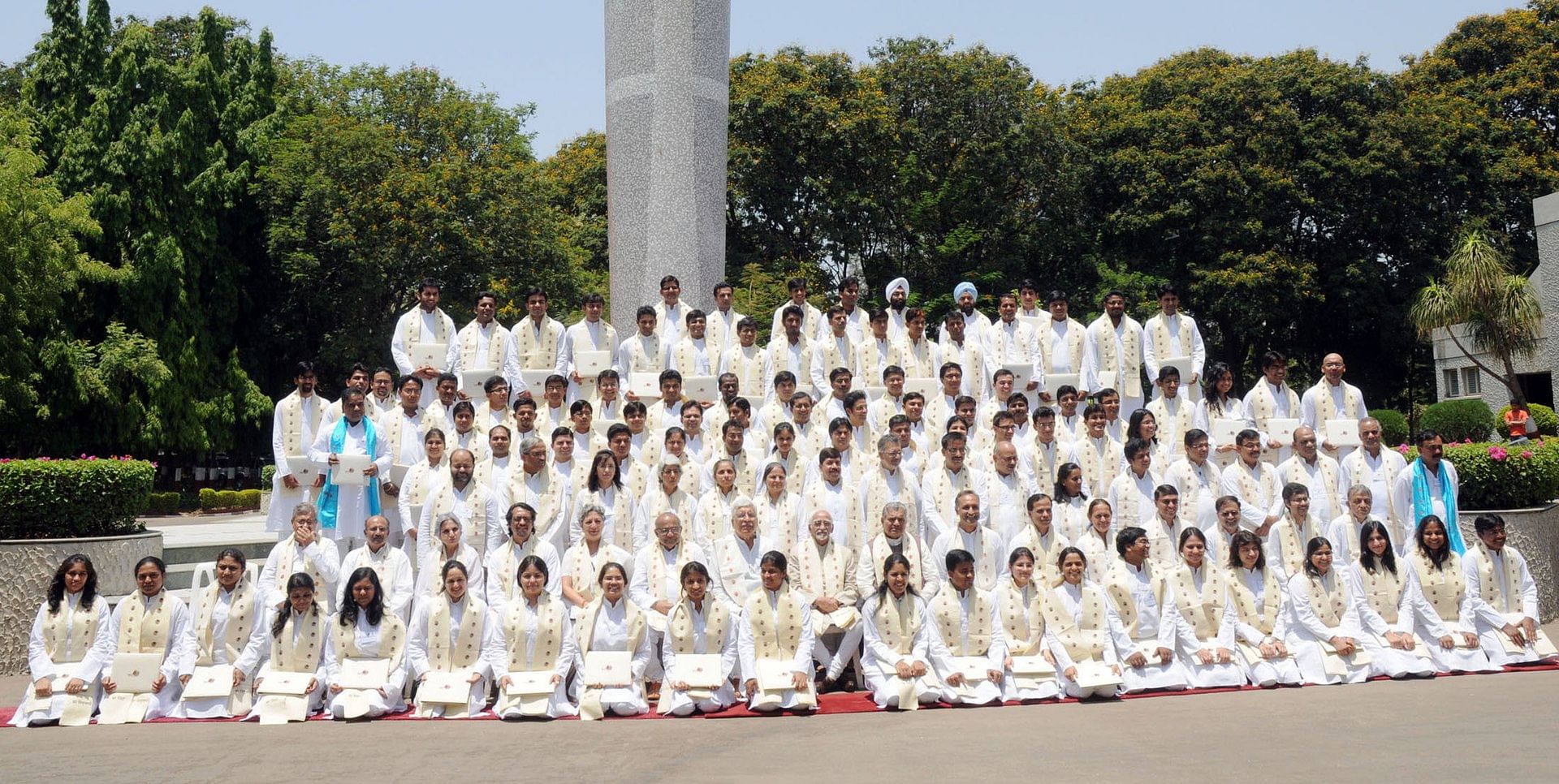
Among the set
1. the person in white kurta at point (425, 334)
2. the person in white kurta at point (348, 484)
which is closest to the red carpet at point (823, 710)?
the person in white kurta at point (348, 484)

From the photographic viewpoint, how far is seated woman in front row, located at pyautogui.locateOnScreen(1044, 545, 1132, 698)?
27.0 feet

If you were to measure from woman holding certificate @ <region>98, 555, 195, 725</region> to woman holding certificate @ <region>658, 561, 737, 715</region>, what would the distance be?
10.3ft

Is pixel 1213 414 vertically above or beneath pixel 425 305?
beneath

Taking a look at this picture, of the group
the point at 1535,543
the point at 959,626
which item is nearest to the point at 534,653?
the point at 959,626

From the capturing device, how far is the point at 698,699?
7895 mm

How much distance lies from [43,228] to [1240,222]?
25337 mm

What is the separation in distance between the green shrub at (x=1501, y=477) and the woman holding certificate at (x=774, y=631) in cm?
621

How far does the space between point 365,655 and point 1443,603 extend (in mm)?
7517

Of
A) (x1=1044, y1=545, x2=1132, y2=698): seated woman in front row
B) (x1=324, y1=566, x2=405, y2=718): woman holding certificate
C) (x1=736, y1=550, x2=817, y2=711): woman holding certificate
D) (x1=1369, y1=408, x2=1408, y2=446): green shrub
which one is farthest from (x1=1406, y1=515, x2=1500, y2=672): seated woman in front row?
(x1=1369, y1=408, x2=1408, y2=446): green shrub

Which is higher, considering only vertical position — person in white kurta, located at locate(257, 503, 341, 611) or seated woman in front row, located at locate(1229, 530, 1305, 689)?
person in white kurta, located at locate(257, 503, 341, 611)

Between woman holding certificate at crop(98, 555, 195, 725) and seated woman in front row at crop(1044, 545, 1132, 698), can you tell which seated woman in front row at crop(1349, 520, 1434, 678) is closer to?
seated woman in front row at crop(1044, 545, 1132, 698)

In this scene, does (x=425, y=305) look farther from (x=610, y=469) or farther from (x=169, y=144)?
(x=169, y=144)

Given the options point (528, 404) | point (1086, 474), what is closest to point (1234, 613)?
point (1086, 474)

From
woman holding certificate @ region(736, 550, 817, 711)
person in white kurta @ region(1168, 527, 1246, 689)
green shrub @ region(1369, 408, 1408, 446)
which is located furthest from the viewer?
green shrub @ region(1369, 408, 1408, 446)
